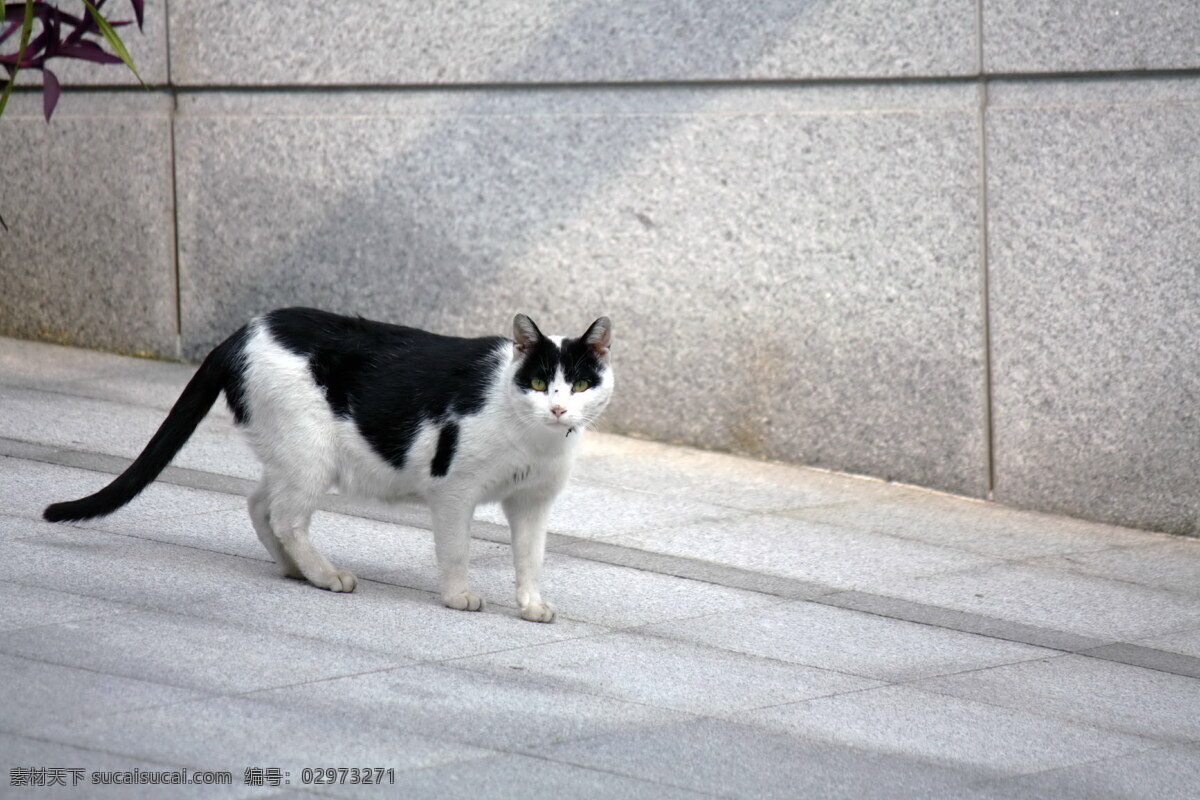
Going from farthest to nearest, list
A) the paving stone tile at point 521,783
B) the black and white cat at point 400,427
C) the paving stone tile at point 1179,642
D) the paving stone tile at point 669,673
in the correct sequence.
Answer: the paving stone tile at point 1179,642, the black and white cat at point 400,427, the paving stone tile at point 669,673, the paving stone tile at point 521,783

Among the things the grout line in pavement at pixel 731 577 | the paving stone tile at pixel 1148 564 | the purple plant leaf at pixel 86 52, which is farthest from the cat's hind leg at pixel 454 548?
the paving stone tile at pixel 1148 564

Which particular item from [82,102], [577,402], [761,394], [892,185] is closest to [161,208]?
[82,102]

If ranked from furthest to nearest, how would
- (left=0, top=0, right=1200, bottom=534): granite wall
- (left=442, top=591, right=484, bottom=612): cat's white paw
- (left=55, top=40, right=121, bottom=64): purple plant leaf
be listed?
1. (left=0, top=0, right=1200, bottom=534): granite wall
2. (left=55, top=40, right=121, bottom=64): purple plant leaf
3. (left=442, top=591, right=484, bottom=612): cat's white paw

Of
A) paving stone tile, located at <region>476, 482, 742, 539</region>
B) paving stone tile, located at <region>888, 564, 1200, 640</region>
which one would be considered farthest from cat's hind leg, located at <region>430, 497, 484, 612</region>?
paving stone tile, located at <region>888, 564, 1200, 640</region>

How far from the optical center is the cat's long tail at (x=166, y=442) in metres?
4.57

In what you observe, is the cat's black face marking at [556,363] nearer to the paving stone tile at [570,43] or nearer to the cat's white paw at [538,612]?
the cat's white paw at [538,612]

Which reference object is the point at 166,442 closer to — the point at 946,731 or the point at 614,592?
the point at 614,592

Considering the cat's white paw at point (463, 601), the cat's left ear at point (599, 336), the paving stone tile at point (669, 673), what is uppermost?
the cat's left ear at point (599, 336)

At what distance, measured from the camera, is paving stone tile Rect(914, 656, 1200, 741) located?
411cm

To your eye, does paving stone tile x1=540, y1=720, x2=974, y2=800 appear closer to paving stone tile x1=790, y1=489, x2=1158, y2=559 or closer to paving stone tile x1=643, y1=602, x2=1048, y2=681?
paving stone tile x1=643, y1=602, x2=1048, y2=681

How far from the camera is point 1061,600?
529cm

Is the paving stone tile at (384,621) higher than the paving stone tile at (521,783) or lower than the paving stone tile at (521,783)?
higher

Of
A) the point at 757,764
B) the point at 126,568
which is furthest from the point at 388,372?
the point at 757,764

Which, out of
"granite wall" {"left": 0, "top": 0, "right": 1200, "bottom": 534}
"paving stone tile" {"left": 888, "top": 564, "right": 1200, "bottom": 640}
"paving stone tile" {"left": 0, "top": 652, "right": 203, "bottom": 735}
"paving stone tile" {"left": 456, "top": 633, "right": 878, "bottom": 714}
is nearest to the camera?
"paving stone tile" {"left": 0, "top": 652, "right": 203, "bottom": 735}
